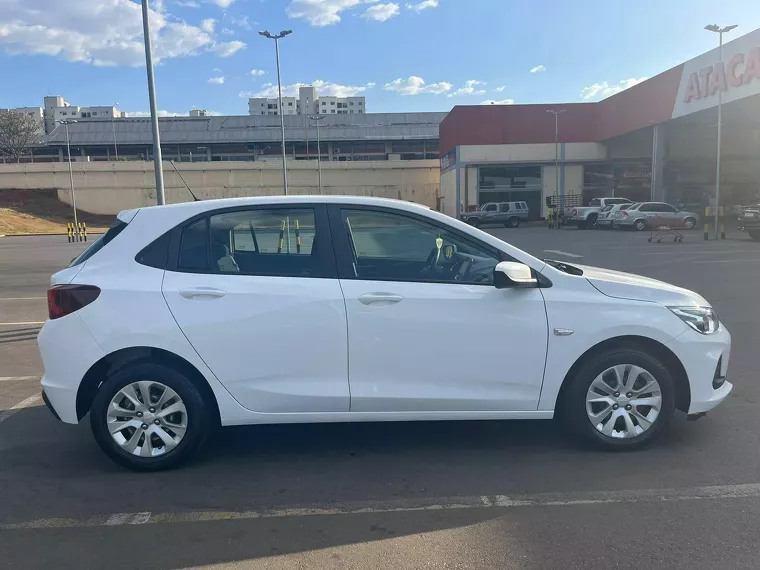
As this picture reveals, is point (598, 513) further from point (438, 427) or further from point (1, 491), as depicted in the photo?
point (1, 491)

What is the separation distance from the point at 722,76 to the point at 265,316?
29.6 meters

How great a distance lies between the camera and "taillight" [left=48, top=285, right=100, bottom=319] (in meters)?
4.10

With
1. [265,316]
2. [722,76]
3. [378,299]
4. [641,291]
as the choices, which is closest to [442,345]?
[378,299]

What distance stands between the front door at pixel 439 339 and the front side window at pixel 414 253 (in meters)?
0.01

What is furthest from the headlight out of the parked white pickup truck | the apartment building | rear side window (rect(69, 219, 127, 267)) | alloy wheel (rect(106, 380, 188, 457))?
the apartment building

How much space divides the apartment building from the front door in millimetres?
132929

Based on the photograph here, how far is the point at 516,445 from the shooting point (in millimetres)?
4594

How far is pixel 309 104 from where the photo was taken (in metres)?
139

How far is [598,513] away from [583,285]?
149 cm

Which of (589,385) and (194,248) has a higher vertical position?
(194,248)

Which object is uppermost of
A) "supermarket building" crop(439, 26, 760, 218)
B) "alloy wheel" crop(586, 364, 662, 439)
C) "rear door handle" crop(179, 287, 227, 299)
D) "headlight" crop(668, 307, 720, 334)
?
"supermarket building" crop(439, 26, 760, 218)

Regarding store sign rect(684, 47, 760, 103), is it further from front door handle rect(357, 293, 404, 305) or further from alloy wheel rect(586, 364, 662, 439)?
front door handle rect(357, 293, 404, 305)

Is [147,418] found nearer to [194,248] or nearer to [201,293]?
[201,293]

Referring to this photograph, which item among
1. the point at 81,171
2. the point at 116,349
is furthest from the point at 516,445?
the point at 81,171
